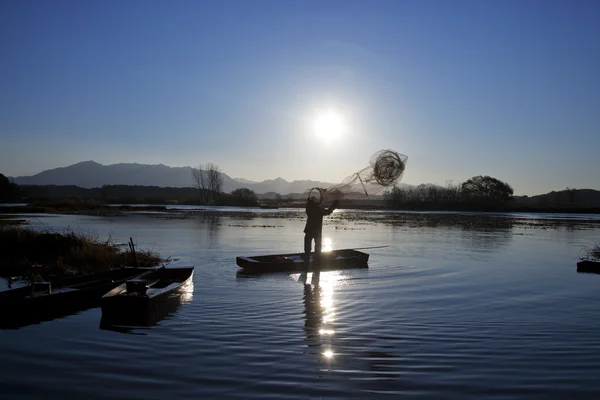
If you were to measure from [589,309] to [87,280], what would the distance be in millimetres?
13245

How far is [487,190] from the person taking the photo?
117 meters

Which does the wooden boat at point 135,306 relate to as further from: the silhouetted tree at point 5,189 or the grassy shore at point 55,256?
the silhouetted tree at point 5,189

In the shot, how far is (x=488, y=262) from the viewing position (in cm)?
2262

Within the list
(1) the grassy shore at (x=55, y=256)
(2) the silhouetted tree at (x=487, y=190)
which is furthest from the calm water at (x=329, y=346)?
(2) the silhouetted tree at (x=487, y=190)

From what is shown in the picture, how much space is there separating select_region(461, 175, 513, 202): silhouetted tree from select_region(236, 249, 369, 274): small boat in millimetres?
102686

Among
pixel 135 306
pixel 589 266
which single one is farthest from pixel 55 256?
pixel 589 266

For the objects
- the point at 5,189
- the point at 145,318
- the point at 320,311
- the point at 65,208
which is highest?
the point at 5,189

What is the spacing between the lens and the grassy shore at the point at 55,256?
16.3 metres

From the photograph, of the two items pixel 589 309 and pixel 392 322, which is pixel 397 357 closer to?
pixel 392 322

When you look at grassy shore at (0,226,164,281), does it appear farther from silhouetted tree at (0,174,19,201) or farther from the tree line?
the tree line

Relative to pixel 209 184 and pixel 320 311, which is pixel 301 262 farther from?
pixel 209 184

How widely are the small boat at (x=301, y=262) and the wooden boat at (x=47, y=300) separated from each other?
5.84 meters

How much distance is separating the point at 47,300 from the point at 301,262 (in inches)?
371

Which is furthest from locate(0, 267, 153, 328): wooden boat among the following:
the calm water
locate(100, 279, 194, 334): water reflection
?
locate(100, 279, 194, 334): water reflection
